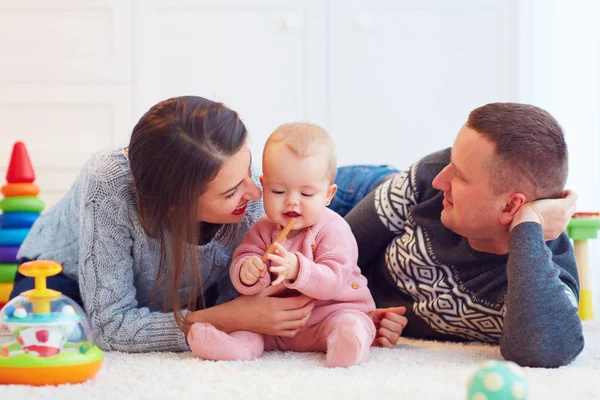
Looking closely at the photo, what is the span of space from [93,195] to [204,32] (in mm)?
1619

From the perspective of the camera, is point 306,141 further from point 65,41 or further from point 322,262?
point 65,41

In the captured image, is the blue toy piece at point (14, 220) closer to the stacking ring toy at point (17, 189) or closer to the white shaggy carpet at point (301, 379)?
the stacking ring toy at point (17, 189)

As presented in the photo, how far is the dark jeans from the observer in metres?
2.11

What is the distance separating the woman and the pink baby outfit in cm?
4

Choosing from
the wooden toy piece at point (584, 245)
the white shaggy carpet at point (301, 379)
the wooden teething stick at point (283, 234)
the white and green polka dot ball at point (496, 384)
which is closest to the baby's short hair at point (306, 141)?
the wooden teething stick at point (283, 234)

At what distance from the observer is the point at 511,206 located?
150cm

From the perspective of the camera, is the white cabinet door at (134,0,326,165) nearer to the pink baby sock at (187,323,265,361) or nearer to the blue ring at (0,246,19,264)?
the blue ring at (0,246,19,264)

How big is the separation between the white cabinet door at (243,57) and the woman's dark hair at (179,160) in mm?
1544

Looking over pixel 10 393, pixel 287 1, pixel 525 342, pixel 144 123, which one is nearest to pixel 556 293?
pixel 525 342

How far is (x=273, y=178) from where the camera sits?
1435 millimetres

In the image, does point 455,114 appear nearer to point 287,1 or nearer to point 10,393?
point 287,1

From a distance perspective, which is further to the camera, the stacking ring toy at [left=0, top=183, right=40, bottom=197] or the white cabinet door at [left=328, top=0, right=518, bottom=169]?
the white cabinet door at [left=328, top=0, right=518, bottom=169]

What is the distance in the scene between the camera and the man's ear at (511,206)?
58.4 inches

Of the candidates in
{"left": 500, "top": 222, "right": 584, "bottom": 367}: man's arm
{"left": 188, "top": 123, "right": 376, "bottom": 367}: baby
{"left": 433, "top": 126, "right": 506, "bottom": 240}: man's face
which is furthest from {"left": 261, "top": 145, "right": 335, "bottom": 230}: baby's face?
{"left": 500, "top": 222, "right": 584, "bottom": 367}: man's arm
